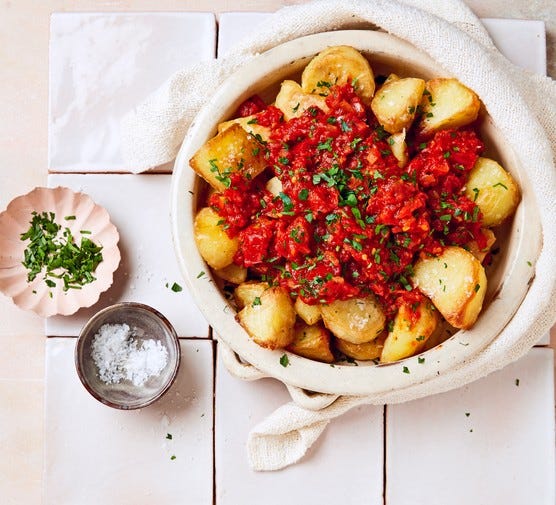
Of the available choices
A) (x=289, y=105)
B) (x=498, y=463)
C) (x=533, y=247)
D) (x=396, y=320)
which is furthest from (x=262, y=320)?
(x=498, y=463)

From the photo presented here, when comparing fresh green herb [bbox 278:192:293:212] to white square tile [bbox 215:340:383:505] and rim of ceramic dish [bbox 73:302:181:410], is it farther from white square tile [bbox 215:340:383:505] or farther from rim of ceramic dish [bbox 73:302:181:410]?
A: white square tile [bbox 215:340:383:505]

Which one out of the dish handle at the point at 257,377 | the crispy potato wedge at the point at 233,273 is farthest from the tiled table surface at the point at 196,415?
the crispy potato wedge at the point at 233,273

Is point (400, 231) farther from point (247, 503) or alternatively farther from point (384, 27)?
point (247, 503)

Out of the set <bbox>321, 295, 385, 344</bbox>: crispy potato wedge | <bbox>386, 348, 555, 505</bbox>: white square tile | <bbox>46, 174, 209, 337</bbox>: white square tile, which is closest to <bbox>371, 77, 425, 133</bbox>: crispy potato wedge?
<bbox>321, 295, 385, 344</bbox>: crispy potato wedge

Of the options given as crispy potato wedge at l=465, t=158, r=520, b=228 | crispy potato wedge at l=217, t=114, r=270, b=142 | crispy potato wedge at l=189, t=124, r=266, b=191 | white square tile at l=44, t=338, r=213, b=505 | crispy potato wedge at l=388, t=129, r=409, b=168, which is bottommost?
white square tile at l=44, t=338, r=213, b=505

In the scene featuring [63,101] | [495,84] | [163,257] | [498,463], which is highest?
[495,84]

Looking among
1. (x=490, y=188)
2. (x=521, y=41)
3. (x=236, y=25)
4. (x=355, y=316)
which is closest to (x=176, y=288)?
(x=355, y=316)

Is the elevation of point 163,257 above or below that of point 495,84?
below
